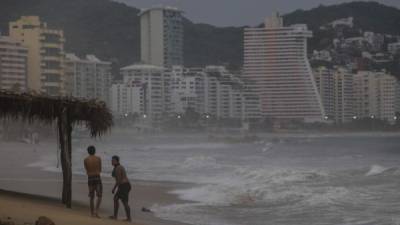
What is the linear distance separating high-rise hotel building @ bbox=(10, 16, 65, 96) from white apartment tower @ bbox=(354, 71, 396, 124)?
25944mm

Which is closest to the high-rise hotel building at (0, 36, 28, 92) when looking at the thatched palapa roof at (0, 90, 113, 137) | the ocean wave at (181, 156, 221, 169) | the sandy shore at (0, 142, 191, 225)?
the ocean wave at (181, 156, 221, 169)

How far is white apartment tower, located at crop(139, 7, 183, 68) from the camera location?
85125mm

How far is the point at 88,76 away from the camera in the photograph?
72.0 meters

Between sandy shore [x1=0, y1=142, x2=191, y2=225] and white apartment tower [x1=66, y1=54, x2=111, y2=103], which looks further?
white apartment tower [x1=66, y1=54, x2=111, y2=103]

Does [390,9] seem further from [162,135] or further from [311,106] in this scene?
[162,135]

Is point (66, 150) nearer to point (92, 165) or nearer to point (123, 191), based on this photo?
point (92, 165)

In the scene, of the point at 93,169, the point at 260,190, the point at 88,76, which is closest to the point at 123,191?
the point at 93,169

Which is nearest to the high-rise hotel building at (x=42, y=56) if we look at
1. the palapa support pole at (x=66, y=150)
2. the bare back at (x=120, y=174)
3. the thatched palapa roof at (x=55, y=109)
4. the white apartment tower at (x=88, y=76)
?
the white apartment tower at (x=88, y=76)

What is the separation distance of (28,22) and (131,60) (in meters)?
15.4

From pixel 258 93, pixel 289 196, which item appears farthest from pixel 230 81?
pixel 289 196

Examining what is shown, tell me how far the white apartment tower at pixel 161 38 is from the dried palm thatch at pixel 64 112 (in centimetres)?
7194

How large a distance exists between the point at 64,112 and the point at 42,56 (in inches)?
2149

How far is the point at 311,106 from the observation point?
72125mm

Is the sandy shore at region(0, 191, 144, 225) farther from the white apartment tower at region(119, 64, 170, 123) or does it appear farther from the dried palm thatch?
the white apartment tower at region(119, 64, 170, 123)
